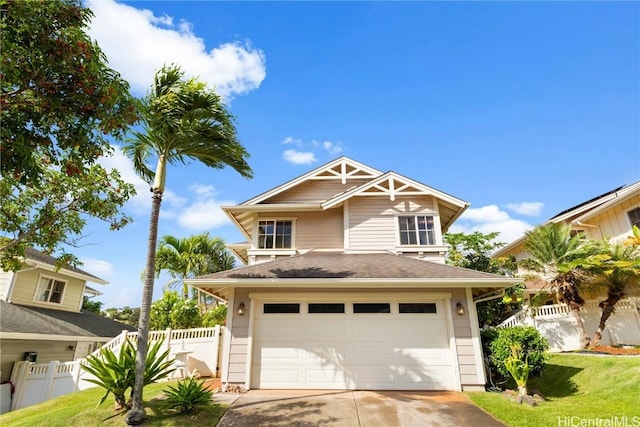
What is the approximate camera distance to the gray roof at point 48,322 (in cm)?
1238

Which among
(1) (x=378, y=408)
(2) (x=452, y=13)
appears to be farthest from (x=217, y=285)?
(2) (x=452, y=13)

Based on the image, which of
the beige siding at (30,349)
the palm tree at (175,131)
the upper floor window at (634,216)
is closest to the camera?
the palm tree at (175,131)

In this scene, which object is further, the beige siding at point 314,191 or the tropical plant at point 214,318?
the tropical plant at point 214,318

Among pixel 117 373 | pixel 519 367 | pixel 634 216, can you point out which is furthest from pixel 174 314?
pixel 634 216

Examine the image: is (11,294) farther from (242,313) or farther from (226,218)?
(242,313)

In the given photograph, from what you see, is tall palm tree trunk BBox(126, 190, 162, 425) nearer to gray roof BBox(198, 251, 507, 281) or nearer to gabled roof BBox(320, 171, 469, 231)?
gray roof BBox(198, 251, 507, 281)

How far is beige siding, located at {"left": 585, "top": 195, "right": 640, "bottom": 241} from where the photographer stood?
1421 centimetres

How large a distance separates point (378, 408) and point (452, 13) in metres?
11.9

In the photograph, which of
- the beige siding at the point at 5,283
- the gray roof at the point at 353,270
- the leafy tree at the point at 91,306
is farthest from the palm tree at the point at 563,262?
the leafy tree at the point at 91,306

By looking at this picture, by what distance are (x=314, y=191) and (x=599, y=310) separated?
13261mm

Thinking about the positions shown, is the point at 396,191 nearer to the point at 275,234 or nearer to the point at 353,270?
the point at 353,270

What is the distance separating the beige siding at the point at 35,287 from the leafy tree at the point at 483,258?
72.9ft

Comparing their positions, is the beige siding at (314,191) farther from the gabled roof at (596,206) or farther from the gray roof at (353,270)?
the gabled roof at (596,206)

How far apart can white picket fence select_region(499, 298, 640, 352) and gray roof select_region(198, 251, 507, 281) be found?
792cm
